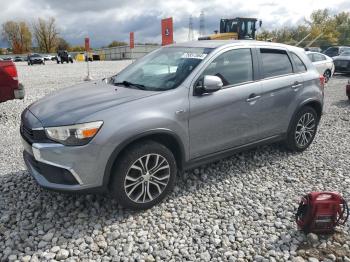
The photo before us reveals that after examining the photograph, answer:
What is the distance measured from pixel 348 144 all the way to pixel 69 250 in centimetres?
491

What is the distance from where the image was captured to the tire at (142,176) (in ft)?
10.9

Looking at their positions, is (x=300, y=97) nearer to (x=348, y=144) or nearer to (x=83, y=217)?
(x=348, y=144)

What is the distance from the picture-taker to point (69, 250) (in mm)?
3023

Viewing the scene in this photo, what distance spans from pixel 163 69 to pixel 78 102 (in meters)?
1.18

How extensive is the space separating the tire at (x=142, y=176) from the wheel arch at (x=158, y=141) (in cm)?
6

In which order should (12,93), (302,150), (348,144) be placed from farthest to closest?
(12,93) < (348,144) < (302,150)

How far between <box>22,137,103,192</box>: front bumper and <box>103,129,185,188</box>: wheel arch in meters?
0.11

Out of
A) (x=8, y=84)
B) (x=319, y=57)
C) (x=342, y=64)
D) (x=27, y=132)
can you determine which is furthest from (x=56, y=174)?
(x=342, y=64)

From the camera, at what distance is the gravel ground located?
3.00 m

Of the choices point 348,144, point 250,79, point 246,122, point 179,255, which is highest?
point 250,79

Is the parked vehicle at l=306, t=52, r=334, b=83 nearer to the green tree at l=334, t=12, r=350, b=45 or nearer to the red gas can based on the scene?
the red gas can

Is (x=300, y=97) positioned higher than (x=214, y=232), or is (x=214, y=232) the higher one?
(x=300, y=97)

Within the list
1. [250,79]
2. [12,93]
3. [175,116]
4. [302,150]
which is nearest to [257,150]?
[302,150]

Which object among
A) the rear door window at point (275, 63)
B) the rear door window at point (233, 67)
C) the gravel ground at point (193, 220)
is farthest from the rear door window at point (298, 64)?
the gravel ground at point (193, 220)
